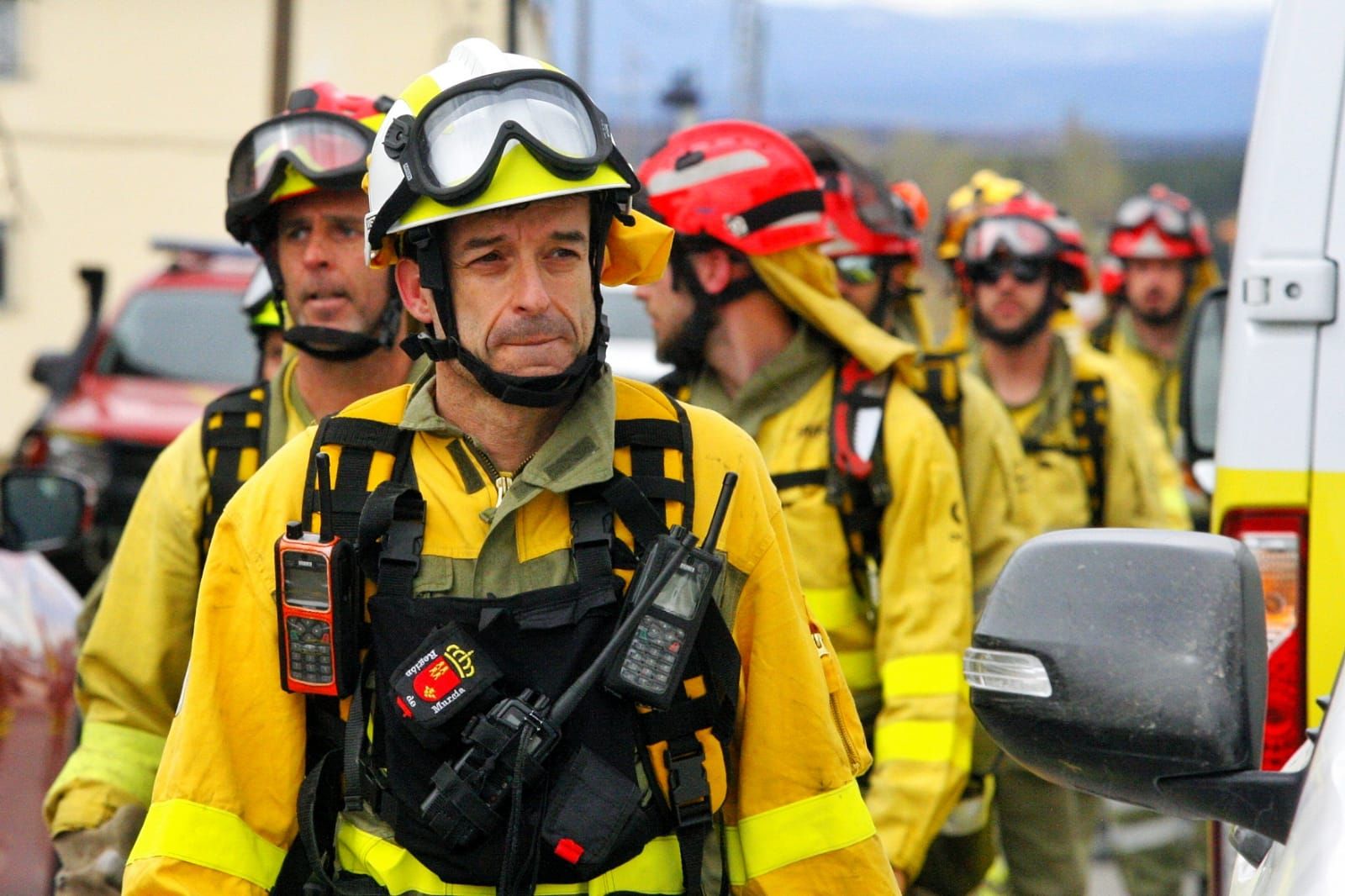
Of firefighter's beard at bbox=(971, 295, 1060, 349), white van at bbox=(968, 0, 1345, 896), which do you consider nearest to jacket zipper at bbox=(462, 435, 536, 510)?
white van at bbox=(968, 0, 1345, 896)

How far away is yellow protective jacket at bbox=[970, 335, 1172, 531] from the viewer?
696 centimetres

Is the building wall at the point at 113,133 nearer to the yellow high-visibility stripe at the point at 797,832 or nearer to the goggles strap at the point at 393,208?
the goggles strap at the point at 393,208

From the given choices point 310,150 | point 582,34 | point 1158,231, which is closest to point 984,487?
point 310,150

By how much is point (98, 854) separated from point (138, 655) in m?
0.38

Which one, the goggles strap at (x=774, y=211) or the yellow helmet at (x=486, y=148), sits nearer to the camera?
the yellow helmet at (x=486, y=148)

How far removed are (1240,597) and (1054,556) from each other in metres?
0.22

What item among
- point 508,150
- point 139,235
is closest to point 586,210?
point 508,150

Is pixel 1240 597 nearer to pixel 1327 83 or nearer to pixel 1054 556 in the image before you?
pixel 1054 556

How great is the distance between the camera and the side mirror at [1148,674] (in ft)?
6.72

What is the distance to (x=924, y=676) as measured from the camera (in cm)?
446

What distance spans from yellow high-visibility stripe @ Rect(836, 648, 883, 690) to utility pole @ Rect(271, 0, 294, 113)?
733 centimetres

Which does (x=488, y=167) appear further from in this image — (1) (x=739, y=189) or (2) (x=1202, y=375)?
(2) (x=1202, y=375)

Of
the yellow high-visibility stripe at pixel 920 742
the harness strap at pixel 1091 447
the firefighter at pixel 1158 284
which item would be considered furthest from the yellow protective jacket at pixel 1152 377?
the yellow high-visibility stripe at pixel 920 742

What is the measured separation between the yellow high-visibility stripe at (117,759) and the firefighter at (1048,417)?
10.7 ft
